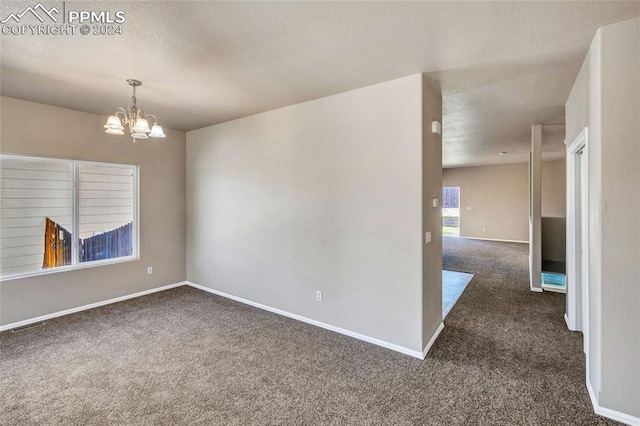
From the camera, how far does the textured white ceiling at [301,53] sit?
72.1 inches

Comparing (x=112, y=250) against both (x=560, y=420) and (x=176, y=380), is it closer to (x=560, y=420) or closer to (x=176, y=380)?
(x=176, y=380)

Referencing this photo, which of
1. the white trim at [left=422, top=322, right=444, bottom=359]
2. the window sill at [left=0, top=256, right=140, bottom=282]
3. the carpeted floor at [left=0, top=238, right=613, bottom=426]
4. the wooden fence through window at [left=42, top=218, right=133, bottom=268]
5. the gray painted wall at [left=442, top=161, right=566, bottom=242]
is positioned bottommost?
the carpeted floor at [left=0, top=238, right=613, bottom=426]

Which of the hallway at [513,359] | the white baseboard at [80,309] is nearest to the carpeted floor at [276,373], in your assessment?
the hallway at [513,359]

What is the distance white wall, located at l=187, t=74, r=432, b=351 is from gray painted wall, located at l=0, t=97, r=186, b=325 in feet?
2.53

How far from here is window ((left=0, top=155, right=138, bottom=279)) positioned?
3473mm

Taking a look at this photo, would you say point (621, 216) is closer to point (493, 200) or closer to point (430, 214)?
point (430, 214)

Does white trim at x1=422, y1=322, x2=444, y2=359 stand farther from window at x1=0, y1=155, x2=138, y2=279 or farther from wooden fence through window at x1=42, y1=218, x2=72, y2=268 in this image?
wooden fence through window at x1=42, y1=218, x2=72, y2=268

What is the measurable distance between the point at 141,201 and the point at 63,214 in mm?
957

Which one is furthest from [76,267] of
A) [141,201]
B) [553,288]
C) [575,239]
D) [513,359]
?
[553,288]

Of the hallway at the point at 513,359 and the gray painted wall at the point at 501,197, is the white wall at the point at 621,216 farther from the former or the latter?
the gray painted wall at the point at 501,197

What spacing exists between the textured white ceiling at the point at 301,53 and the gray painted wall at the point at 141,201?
323 millimetres

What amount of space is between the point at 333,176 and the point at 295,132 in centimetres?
80

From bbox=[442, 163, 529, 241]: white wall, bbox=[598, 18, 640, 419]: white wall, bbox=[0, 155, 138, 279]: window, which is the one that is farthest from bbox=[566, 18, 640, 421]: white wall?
bbox=[442, 163, 529, 241]: white wall

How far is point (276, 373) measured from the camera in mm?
2510
